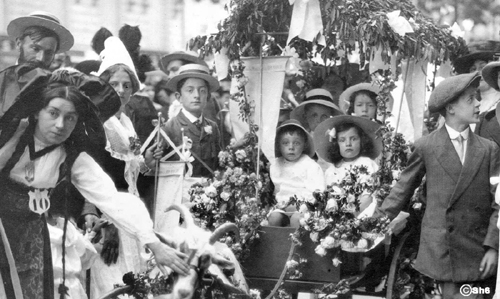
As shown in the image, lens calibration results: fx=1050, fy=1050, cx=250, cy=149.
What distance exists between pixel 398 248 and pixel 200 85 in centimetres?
288

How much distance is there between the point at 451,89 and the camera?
7.89m

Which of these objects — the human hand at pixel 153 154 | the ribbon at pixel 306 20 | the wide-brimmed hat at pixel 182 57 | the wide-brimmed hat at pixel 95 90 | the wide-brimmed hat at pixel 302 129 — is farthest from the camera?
the wide-brimmed hat at pixel 182 57

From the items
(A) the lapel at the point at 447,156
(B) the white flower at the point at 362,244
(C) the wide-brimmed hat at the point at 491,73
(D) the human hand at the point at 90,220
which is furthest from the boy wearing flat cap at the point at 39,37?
(C) the wide-brimmed hat at the point at 491,73

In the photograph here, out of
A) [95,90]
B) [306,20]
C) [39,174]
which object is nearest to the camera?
[39,174]

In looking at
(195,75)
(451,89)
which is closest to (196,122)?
(195,75)

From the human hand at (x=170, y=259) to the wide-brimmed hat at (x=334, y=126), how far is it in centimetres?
354

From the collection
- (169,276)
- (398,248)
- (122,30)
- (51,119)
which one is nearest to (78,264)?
(51,119)

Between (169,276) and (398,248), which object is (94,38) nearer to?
(398,248)

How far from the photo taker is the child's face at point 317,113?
10.0 meters

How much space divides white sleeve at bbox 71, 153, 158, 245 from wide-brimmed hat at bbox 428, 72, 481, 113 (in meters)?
2.62

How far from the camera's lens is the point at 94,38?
9961 mm

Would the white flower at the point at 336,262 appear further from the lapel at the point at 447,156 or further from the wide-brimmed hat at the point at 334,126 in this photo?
the wide-brimmed hat at the point at 334,126

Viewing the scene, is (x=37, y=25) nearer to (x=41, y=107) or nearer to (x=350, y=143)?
(x=41, y=107)

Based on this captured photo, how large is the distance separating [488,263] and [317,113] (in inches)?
116
